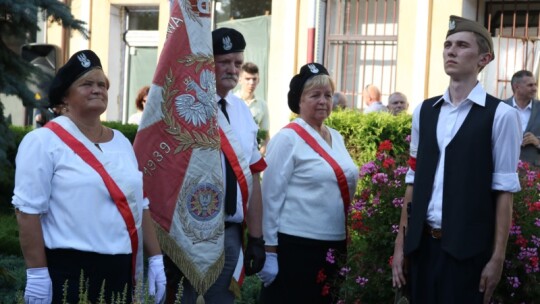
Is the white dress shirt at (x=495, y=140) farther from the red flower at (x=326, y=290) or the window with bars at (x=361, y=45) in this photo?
the window with bars at (x=361, y=45)

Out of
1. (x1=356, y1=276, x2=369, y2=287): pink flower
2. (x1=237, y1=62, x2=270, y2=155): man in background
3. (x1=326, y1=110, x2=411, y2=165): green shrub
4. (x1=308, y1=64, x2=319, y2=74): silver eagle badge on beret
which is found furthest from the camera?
(x1=237, y1=62, x2=270, y2=155): man in background

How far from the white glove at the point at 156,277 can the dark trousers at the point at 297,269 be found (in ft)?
4.04

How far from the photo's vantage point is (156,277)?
5.02m

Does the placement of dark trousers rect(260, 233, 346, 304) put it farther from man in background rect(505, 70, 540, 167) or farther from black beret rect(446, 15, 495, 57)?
man in background rect(505, 70, 540, 167)

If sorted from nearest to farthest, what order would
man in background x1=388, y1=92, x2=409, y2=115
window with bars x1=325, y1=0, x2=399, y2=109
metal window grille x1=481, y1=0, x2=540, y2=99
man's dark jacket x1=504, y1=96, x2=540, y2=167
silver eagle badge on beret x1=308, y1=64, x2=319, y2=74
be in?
1. silver eagle badge on beret x1=308, y1=64, x2=319, y2=74
2. man's dark jacket x1=504, y1=96, x2=540, y2=167
3. man in background x1=388, y1=92, x2=409, y2=115
4. metal window grille x1=481, y1=0, x2=540, y2=99
5. window with bars x1=325, y1=0, x2=399, y2=109

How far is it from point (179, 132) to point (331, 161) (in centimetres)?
118

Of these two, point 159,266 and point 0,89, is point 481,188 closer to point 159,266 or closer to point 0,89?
point 159,266

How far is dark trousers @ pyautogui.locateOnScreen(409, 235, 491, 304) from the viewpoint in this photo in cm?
490

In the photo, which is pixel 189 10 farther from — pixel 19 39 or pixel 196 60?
pixel 19 39

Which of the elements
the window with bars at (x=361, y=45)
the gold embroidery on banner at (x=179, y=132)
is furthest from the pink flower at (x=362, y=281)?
the window with bars at (x=361, y=45)

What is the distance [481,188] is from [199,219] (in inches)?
56.5

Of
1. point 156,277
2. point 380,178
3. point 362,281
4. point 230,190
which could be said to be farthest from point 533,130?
point 156,277

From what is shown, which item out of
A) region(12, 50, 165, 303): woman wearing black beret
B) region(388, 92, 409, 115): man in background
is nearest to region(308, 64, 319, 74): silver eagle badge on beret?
region(12, 50, 165, 303): woman wearing black beret

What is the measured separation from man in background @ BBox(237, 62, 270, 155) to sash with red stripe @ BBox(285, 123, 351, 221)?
5.58 metres
